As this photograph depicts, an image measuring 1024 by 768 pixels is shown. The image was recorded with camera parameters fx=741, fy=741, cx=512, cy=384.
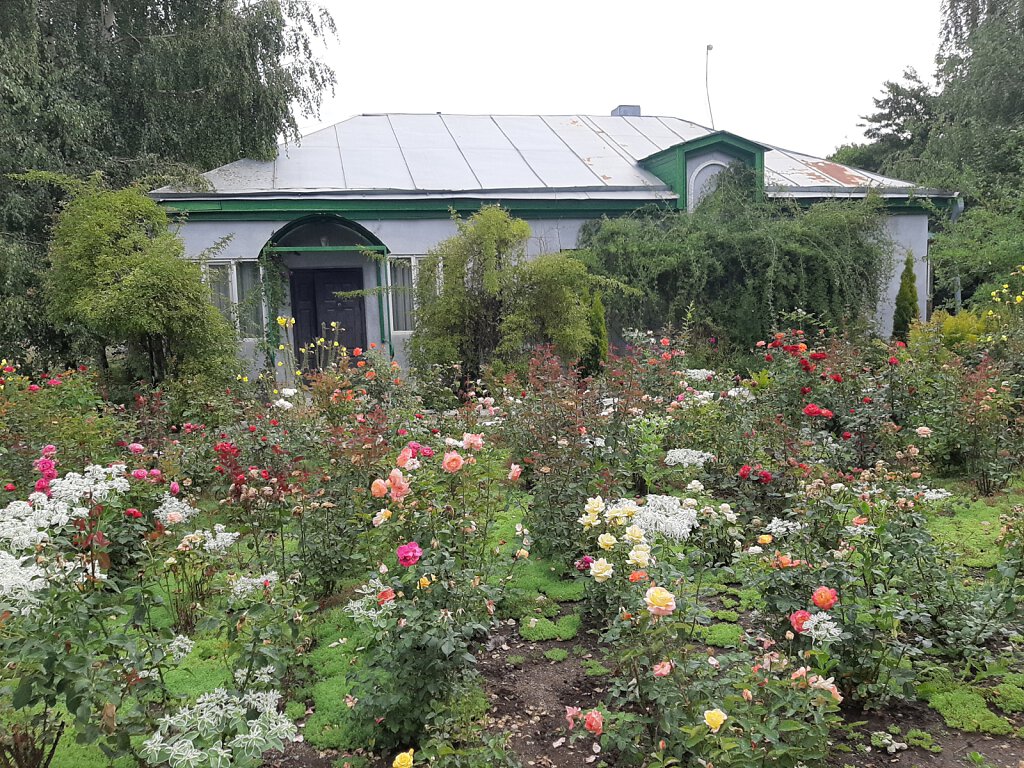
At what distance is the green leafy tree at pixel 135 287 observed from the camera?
25.5ft

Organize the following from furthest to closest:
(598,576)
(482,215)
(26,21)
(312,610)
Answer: (26,21) < (482,215) < (312,610) < (598,576)

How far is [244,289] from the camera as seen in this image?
11.4m

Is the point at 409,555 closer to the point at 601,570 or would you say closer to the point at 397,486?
the point at 397,486

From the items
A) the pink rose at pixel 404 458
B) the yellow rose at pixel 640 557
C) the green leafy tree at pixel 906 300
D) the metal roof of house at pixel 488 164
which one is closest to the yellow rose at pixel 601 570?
the yellow rose at pixel 640 557

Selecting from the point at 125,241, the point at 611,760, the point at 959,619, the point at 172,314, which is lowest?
the point at 611,760

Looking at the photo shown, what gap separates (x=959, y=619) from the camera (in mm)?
3197

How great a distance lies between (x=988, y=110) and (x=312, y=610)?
1868cm

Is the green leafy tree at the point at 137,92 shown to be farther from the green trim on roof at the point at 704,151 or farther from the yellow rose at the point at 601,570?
the yellow rose at the point at 601,570

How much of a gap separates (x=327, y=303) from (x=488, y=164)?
385 centimetres

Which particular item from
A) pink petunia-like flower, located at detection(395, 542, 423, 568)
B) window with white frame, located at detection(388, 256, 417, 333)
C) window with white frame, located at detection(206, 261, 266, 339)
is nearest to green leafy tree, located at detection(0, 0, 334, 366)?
window with white frame, located at detection(206, 261, 266, 339)

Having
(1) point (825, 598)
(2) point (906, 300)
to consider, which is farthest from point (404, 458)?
(2) point (906, 300)

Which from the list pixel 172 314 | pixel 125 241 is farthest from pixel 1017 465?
pixel 125 241

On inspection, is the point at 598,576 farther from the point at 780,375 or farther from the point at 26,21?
the point at 26,21

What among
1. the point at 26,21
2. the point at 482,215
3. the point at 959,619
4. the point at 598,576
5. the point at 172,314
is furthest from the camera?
the point at 26,21
